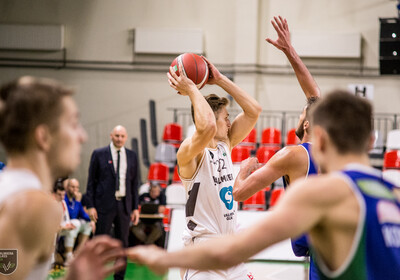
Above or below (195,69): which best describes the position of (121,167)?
below

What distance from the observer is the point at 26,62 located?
15.0m

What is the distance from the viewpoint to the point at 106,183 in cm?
782

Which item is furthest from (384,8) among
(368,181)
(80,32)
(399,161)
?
(368,181)

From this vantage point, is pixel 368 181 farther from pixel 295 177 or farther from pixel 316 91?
pixel 316 91

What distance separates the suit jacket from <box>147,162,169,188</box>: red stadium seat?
14.5 ft

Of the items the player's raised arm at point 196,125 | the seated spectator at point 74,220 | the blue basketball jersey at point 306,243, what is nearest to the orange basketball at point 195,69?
the player's raised arm at point 196,125

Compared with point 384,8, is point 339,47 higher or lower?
lower

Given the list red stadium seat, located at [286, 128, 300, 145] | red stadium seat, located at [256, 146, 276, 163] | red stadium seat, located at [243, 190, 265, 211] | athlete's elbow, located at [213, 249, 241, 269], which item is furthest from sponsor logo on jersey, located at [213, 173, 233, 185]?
red stadium seat, located at [286, 128, 300, 145]

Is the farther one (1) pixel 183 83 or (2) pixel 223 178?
(2) pixel 223 178

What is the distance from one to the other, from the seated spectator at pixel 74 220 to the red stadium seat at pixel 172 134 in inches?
172

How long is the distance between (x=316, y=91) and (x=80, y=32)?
11700 millimetres

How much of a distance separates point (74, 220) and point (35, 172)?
24.3 ft

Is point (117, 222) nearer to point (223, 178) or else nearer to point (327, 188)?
point (223, 178)

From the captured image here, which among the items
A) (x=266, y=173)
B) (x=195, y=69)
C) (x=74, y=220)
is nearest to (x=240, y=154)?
(x=74, y=220)
